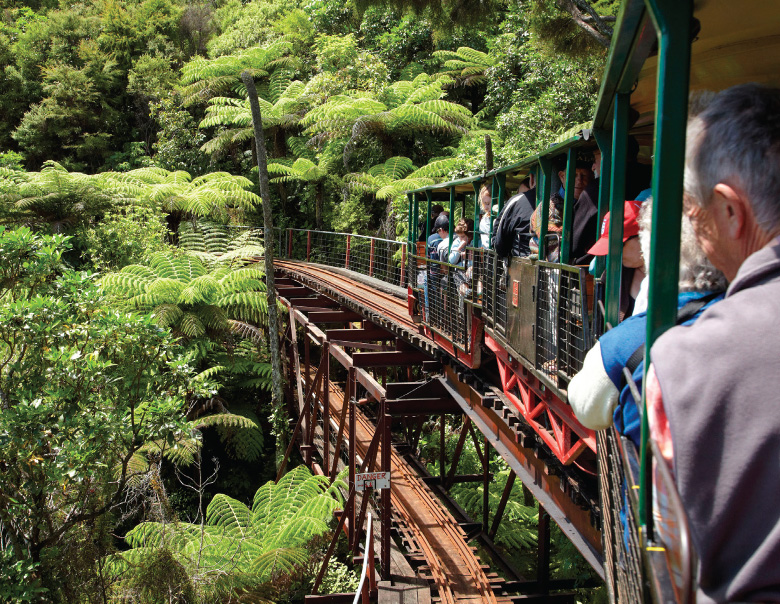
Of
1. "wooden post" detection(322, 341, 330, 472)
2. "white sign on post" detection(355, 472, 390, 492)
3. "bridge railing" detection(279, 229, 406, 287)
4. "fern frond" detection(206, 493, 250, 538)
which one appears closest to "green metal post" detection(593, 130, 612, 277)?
"white sign on post" detection(355, 472, 390, 492)

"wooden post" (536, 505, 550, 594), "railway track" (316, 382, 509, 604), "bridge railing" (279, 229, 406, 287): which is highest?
"bridge railing" (279, 229, 406, 287)

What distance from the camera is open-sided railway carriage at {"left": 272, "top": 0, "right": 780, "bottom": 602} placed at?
1106 millimetres

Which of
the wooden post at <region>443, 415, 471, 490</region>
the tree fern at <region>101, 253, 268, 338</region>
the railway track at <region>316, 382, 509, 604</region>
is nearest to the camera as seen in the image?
the railway track at <region>316, 382, 509, 604</region>

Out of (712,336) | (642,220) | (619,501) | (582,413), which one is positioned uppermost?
(642,220)

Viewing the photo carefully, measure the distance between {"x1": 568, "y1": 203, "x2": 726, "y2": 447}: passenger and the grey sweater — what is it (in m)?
0.37

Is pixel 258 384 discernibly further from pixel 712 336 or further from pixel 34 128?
pixel 34 128

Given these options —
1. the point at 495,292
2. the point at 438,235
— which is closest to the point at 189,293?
the point at 438,235

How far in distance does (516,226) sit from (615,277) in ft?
8.09

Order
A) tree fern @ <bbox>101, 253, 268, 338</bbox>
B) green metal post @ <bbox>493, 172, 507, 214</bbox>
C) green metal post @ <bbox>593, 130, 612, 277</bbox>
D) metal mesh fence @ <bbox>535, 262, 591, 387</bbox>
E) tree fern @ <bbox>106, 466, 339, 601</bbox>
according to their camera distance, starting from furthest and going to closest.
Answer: tree fern @ <bbox>101, 253, 268, 338</bbox>, tree fern @ <bbox>106, 466, 339, 601</bbox>, green metal post @ <bbox>493, 172, 507, 214</bbox>, metal mesh fence @ <bbox>535, 262, 591, 387</bbox>, green metal post @ <bbox>593, 130, 612, 277</bbox>

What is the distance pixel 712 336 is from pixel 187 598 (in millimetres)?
6945

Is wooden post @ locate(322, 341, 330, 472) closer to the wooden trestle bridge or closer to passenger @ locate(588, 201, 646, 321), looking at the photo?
the wooden trestle bridge

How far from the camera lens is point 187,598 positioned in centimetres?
663

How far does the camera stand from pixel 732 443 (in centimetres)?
82

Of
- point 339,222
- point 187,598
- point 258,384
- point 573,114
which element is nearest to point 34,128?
point 339,222
